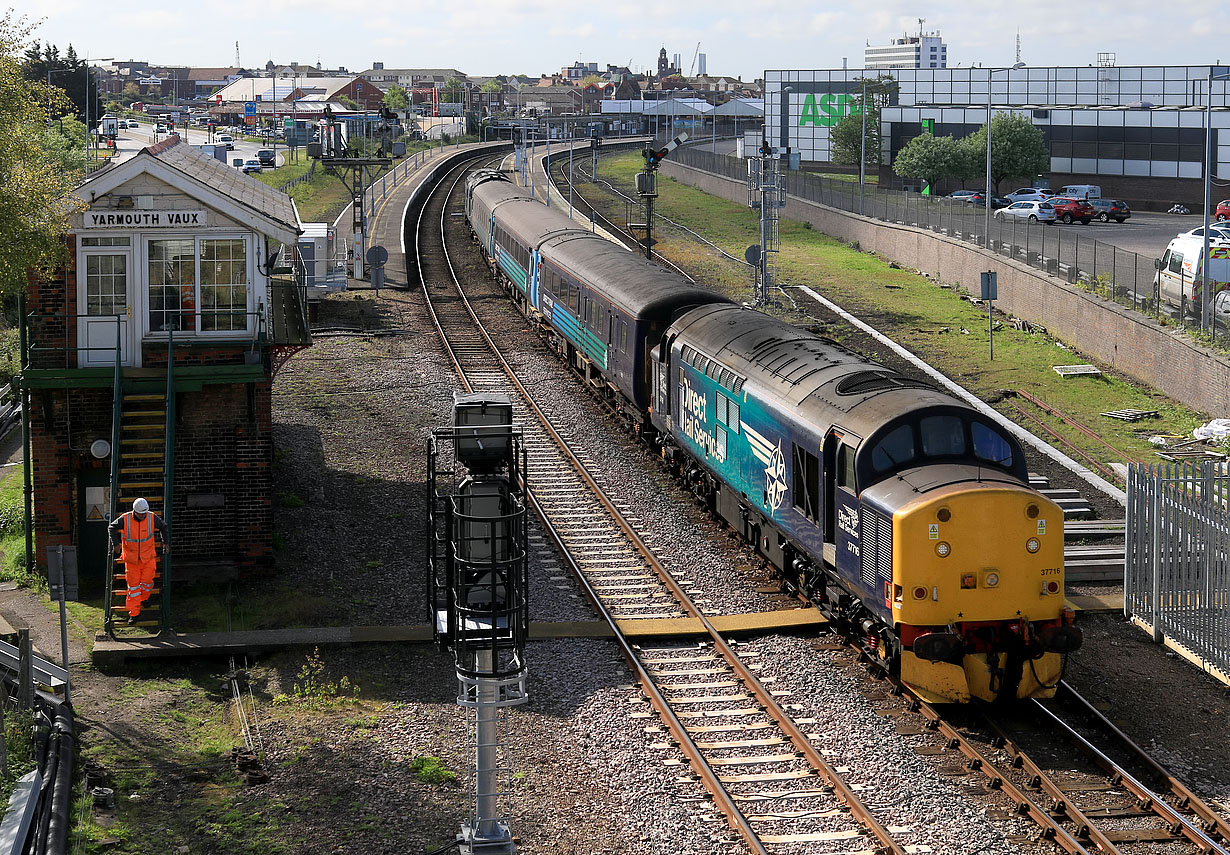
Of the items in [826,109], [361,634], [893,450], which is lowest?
[361,634]

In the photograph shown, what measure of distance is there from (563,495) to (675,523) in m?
2.39

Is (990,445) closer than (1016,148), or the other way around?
(990,445)

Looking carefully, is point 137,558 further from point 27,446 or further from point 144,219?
point 144,219

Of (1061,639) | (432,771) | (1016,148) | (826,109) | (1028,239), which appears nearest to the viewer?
(432,771)

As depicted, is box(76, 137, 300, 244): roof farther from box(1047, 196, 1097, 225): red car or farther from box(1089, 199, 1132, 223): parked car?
box(1089, 199, 1132, 223): parked car

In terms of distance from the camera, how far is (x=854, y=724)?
1418 cm

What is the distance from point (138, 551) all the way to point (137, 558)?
0.41ft

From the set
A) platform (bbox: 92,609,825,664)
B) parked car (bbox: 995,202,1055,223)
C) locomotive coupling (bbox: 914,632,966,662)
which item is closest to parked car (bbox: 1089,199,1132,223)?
parked car (bbox: 995,202,1055,223)

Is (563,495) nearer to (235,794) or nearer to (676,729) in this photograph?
(676,729)

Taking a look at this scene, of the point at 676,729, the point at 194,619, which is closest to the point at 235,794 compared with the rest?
the point at 676,729

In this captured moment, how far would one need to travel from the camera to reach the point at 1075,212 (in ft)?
194

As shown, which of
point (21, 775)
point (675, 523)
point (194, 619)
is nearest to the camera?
point (21, 775)

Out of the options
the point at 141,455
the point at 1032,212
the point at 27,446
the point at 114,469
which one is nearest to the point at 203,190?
the point at 141,455

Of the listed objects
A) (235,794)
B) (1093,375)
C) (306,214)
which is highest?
(306,214)
